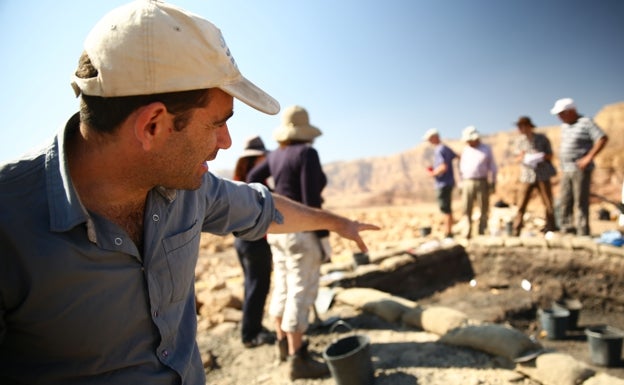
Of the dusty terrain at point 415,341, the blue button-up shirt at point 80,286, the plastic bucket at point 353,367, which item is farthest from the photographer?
the dusty terrain at point 415,341

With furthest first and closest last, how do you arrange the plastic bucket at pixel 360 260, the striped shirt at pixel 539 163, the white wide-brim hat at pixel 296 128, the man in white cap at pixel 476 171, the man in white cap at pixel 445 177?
the man in white cap at pixel 445 177, the man in white cap at pixel 476 171, the striped shirt at pixel 539 163, the plastic bucket at pixel 360 260, the white wide-brim hat at pixel 296 128

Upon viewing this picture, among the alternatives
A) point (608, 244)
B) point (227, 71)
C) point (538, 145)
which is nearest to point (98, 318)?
point (227, 71)

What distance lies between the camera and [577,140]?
6.13 m

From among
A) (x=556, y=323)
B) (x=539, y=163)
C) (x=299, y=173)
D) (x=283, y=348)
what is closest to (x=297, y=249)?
(x=299, y=173)

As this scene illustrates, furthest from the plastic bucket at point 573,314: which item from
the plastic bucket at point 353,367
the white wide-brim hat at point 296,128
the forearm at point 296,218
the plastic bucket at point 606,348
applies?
the forearm at point 296,218

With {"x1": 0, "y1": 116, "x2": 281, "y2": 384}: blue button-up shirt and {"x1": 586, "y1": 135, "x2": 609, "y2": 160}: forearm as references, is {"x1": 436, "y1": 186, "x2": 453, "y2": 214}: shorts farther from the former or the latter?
{"x1": 0, "y1": 116, "x2": 281, "y2": 384}: blue button-up shirt

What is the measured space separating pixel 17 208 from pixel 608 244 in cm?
Result: 637

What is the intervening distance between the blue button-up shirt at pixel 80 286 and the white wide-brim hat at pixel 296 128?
2124mm

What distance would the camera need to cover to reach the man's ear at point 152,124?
3.88 ft

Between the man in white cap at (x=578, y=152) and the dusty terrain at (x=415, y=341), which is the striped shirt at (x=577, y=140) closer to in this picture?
the man in white cap at (x=578, y=152)

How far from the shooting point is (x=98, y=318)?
3.87ft

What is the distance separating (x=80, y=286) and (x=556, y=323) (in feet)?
16.1

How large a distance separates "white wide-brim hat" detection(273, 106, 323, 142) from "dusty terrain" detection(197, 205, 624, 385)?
78.8 inches

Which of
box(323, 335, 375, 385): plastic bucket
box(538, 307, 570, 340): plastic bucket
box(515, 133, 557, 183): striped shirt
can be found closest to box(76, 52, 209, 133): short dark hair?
box(323, 335, 375, 385): plastic bucket
